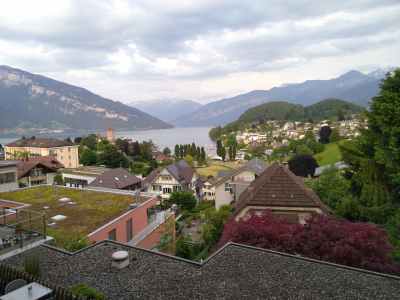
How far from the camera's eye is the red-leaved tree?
9.48 metres

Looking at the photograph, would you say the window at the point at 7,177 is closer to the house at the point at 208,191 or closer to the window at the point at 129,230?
the window at the point at 129,230

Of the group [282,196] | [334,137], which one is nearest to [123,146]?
[334,137]

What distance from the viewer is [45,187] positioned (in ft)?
75.6

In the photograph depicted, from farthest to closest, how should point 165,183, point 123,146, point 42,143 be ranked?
point 123,146 → point 42,143 → point 165,183

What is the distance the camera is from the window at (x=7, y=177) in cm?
2467

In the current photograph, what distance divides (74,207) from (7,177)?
38.7ft

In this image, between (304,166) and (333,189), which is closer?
(333,189)

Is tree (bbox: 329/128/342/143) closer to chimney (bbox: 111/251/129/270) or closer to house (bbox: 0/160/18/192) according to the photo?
house (bbox: 0/160/18/192)

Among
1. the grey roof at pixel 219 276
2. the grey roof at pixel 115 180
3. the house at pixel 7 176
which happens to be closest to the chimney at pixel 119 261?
the grey roof at pixel 219 276

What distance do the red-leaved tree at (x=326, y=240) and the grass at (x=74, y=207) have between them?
717cm

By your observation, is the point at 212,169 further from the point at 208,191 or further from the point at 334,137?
the point at 334,137

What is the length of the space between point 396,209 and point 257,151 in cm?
8500

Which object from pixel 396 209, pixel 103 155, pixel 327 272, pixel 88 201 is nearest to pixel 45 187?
pixel 88 201

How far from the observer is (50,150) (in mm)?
67812
